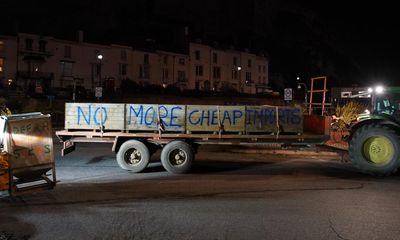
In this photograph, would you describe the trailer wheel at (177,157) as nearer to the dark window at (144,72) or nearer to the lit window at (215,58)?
the dark window at (144,72)

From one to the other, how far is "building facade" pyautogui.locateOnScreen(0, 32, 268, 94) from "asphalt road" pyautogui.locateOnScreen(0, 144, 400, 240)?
42673 mm

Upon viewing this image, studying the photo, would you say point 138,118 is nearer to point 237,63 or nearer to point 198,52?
point 198,52

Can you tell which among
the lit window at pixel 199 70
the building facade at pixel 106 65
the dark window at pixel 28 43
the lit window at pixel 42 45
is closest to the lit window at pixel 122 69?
the building facade at pixel 106 65

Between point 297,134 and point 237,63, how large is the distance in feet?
257

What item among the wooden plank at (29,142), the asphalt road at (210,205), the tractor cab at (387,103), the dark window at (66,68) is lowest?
the asphalt road at (210,205)

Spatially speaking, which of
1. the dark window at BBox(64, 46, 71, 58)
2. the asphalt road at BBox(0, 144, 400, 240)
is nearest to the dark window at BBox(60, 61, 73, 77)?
the dark window at BBox(64, 46, 71, 58)

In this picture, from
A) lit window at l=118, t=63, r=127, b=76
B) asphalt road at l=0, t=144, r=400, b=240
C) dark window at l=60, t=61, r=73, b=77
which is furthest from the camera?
lit window at l=118, t=63, r=127, b=76

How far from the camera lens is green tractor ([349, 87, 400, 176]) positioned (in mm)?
13336

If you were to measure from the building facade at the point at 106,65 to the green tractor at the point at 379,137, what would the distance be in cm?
4363

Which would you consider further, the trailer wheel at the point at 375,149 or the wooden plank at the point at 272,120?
the wooden plank at the point at 272,120

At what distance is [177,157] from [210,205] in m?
4.59

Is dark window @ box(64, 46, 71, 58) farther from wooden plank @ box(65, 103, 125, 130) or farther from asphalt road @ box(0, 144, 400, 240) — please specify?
wooden plank @ box(65, 103, 125, 130)

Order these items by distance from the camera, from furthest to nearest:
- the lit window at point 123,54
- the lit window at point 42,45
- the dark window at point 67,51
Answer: the lit window at point 123,54
the dark window at point 67,51
the lit window at point 42,45

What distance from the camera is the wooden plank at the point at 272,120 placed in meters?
14.3
